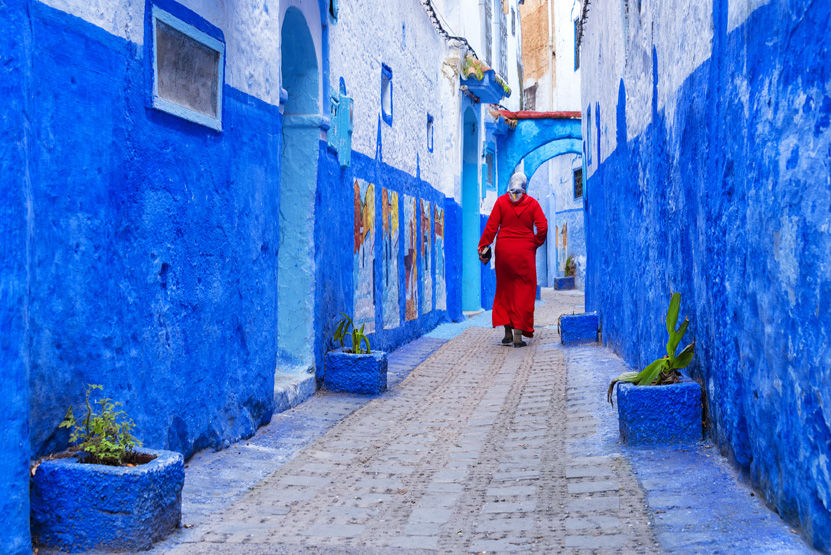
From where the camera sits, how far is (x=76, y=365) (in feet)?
10.7

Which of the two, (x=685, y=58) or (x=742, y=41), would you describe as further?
(x=685, y=58)

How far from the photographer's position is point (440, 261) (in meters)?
13.3

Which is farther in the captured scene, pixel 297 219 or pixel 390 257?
pixel 390 257

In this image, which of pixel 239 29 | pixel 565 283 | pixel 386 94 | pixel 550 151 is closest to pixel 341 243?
pixel 386 94

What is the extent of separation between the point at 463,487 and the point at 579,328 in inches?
231

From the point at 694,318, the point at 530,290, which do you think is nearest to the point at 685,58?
the point at 694,318

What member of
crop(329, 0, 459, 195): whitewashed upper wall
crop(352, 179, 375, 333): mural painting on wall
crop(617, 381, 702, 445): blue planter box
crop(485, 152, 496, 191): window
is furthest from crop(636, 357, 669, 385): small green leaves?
crop(485, 152, 496, 191): window

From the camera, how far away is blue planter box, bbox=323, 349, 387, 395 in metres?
6.55

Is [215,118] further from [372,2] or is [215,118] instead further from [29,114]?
[372,2]

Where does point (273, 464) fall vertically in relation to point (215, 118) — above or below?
below

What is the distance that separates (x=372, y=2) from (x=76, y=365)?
6.27 meters

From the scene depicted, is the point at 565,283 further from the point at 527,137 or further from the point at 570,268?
the point at 527,137

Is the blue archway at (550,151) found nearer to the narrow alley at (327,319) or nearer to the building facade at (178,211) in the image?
the building facade at (178,211)

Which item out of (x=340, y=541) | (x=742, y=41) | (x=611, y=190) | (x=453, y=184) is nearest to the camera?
(x=340, y=541)
